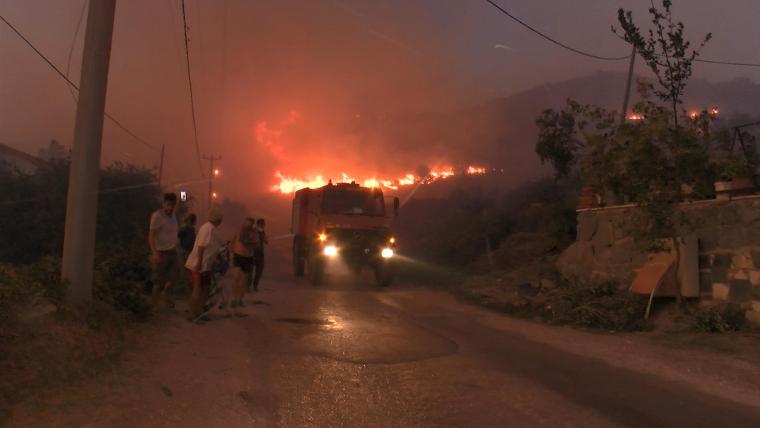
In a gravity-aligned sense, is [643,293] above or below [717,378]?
above

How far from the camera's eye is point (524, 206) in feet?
92.4

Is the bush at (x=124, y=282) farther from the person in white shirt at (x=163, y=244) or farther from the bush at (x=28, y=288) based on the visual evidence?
the bush at (x=28, y=288)

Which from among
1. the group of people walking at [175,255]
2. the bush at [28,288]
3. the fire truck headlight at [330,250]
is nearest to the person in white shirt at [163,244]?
the group of people walking at [175,255]

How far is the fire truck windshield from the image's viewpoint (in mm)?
16016

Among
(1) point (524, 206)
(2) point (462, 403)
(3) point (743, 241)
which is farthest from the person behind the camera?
(1) point (524, 206)

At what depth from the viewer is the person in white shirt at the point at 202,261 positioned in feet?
26.8

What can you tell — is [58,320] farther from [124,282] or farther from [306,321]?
[306,321]

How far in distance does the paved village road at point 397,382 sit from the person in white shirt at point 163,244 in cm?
62

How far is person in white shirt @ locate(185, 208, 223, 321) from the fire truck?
6764 mm

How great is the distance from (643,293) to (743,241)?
66.0 inches

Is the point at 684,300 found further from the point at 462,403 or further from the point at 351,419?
the point at 351,419

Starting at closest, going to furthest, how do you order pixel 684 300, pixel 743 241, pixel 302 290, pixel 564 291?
pixel 743 241, pixel 684 300, pixel 564 291, pixel 302 290

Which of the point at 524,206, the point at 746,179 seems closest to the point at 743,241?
the point at 746,179

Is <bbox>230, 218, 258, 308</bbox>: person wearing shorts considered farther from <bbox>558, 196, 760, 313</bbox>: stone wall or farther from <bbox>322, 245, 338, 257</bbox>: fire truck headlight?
<bbox>558, 196, 760, 313</bbox>: stone wall
